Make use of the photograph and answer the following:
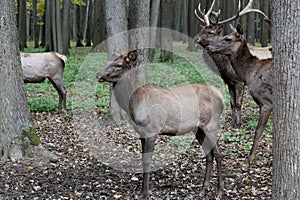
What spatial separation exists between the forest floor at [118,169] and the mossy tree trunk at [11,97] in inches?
9.6

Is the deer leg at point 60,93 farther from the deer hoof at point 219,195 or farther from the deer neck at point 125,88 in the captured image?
the deer hoof at point 219,195

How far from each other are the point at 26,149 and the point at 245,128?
4.68 meters

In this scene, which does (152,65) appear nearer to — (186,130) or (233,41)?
(233,41)

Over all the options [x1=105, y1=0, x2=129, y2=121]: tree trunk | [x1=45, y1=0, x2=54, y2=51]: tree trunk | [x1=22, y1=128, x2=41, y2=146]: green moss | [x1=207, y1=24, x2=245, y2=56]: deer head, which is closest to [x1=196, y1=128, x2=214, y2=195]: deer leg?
[x1=207, y1=24, x2=245, y2=56]: deer head

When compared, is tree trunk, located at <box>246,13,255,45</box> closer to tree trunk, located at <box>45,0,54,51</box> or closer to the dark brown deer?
tree trunk, located at <box>45,0,54,51</box>

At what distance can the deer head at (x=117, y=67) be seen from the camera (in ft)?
18.6

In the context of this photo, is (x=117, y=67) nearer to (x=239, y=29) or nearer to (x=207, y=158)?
(x=207, y=158)

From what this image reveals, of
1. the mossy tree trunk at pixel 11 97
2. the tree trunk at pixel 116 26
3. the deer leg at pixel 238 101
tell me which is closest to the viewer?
the mossy tree trunk at pixel 11 97

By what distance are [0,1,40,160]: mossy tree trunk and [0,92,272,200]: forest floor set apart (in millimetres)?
244

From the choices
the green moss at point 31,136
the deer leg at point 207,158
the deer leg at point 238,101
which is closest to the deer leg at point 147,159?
the deer leg at point 207,158

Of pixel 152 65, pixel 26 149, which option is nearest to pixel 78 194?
pixel 26 149

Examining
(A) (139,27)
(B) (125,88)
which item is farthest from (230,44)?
(B) (125,88)

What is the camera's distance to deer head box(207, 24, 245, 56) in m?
7.76

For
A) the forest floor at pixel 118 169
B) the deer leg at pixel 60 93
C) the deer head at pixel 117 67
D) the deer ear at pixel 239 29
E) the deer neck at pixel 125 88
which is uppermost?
the deer ear at pixel 239 29
